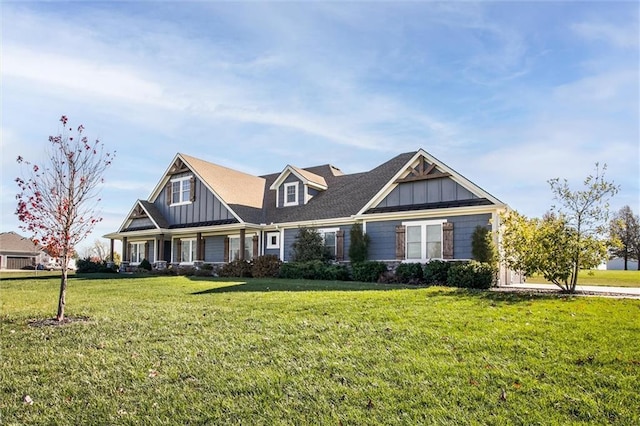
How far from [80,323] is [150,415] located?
17.3 feet

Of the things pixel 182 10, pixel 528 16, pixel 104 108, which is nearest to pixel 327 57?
pixel 182 10

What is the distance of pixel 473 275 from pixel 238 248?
1574cm

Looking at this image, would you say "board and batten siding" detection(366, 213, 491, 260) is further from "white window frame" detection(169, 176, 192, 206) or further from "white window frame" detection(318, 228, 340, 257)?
"white window frame" detection(169, 176, 192, 206)

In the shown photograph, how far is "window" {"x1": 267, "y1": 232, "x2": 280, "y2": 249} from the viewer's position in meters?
26.0

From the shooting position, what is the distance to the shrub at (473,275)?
639 inches

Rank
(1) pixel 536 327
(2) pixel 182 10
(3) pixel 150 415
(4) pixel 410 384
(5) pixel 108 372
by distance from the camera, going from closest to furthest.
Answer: (3) pixel 150 415 → (4) pixel 410 384 → (5) pixel 108 372 → (1) pixel 536 327 → (2) pixel 182 10

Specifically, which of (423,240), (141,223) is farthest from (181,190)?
(423,240)

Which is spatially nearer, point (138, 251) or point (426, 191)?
point (426, 191)

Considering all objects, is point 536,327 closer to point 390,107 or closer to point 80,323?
point 80,323

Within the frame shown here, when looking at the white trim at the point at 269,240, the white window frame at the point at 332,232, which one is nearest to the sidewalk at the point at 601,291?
the white window frame at the point at 332,232

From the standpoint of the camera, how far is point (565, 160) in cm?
1920

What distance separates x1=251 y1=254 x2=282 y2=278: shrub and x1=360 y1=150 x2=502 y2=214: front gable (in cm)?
520

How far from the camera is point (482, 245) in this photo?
17.6m

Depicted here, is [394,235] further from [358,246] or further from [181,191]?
[181,191]
